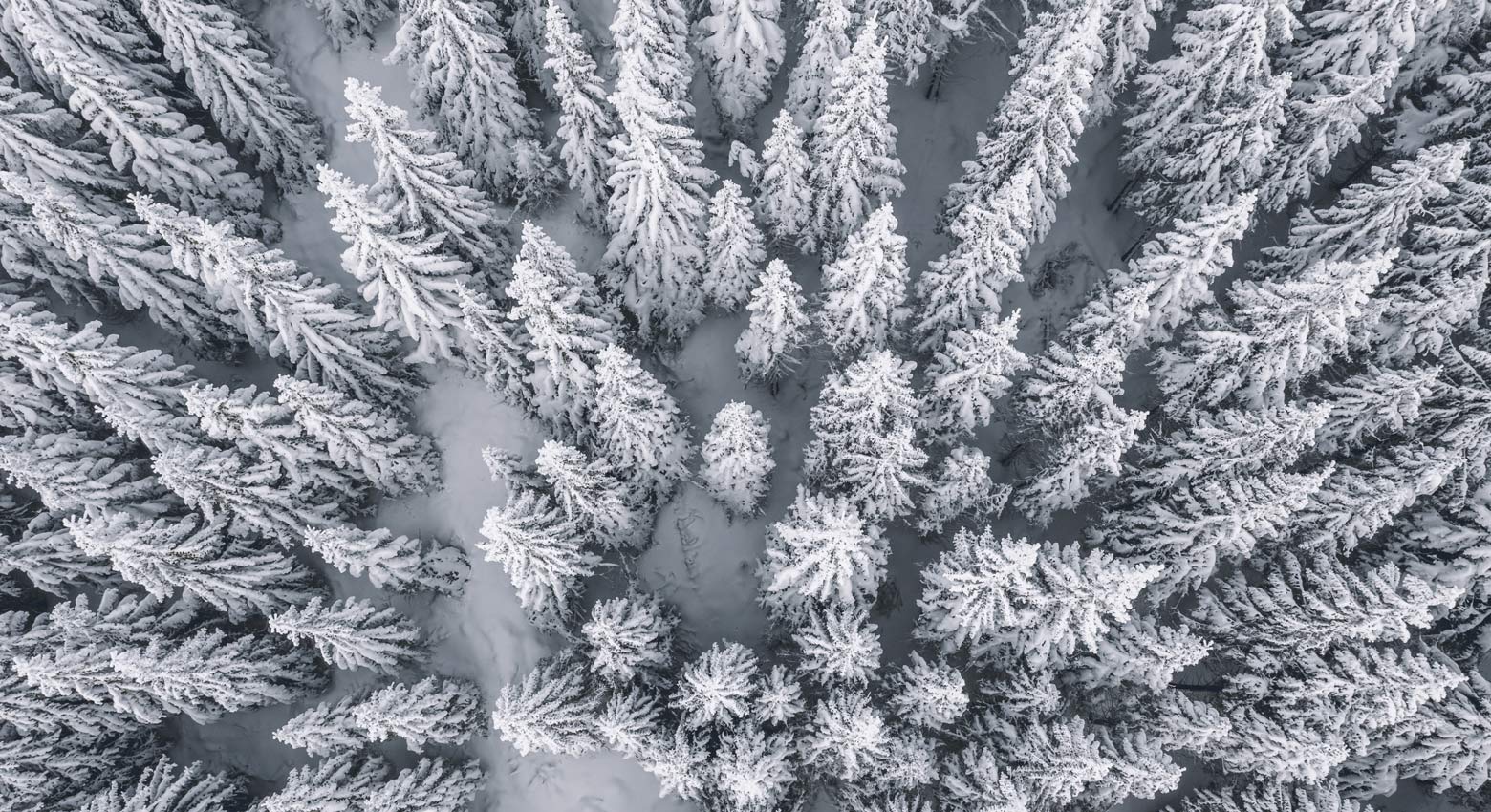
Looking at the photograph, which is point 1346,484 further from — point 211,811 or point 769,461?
point 211,811

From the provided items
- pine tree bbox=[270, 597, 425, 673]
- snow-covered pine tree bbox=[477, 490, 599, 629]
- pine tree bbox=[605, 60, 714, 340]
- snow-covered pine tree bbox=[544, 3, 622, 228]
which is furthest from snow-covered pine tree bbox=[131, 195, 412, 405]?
snow-covered pine tree bbox=[544, 3, 622, 228]

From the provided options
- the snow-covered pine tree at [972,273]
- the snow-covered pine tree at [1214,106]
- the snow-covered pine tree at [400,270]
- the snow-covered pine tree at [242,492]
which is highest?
the snow-covered pine tree at [1214,106]

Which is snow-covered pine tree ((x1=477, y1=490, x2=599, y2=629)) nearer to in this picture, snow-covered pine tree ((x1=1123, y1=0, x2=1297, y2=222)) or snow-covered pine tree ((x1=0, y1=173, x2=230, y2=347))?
snow-covered pine tree ((x1=0, y1=173, x2=230, y2=347))

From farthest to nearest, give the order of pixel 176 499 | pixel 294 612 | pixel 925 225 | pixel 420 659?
1. pixel 925 225
2. pixel 420 659
3. pixel 176 499
4. pixel 294 612

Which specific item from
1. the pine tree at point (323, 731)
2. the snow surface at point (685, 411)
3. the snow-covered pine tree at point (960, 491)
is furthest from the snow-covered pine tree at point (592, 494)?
the snow-covered pine tree at point (960, 491)

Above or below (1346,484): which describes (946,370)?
below

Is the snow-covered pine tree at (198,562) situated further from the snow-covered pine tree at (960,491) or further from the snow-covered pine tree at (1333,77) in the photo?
the snow-covered pine tree at (1333,77)

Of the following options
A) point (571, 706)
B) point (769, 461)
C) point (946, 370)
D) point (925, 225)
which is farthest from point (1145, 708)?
point (925, 225)
